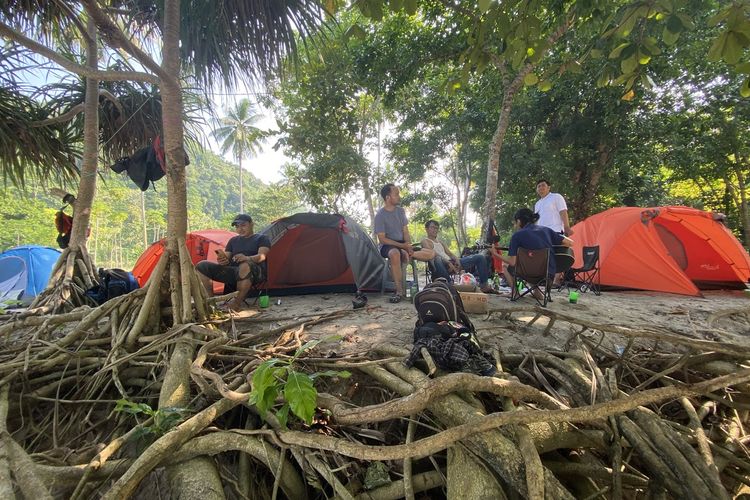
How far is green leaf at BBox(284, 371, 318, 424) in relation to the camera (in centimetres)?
145

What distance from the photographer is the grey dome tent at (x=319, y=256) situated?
15.7 ft

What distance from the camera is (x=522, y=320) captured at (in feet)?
10.6

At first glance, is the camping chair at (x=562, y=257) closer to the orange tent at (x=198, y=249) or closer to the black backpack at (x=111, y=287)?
the orange tent at (x=198, y=249)

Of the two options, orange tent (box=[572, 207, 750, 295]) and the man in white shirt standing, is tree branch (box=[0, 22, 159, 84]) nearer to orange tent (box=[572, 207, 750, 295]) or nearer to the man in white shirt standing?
the man in white shirt standing

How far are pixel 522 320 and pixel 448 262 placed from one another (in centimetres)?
180

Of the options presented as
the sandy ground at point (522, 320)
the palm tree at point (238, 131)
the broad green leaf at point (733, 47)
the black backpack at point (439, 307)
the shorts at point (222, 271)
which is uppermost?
the palm tree at point (238, 131)

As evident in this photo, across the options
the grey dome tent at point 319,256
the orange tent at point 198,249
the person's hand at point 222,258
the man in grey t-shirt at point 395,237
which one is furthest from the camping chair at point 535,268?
the orange tent at point 198,249

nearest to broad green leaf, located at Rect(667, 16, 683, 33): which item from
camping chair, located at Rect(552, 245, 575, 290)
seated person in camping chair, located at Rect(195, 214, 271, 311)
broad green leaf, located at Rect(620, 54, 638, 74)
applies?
broad green leaf, located at Rect(620, 54, 638, 74)

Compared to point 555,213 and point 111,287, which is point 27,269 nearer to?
point 111,287

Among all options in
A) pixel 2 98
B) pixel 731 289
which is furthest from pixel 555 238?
pixel 2 98

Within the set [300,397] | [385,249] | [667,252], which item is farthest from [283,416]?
[667,252]

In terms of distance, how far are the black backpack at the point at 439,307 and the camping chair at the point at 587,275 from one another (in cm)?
409

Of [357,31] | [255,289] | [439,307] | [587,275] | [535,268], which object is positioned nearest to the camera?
[357,31]

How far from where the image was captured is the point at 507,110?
6348 mm
